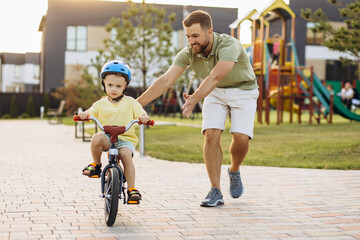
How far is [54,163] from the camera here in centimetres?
1038

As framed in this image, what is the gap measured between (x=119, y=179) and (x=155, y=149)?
8080mm

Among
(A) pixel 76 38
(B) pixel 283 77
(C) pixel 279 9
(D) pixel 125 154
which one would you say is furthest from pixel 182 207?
(A) pixel 76 38

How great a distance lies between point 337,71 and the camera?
48750 millimetres

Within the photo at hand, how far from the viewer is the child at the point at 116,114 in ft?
16.8

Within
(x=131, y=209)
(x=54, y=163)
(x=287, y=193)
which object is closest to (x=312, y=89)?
(x=54, y=163)

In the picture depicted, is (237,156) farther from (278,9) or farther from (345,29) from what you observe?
(278,9)

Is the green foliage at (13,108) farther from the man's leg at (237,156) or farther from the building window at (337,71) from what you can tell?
the man's leg at (237,156)

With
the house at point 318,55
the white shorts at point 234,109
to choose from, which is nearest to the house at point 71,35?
the house at point 318,55

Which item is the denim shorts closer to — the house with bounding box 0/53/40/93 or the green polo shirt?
the green polo shirt

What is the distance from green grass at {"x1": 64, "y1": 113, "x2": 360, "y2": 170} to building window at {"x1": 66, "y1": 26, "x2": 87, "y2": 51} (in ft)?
92.4

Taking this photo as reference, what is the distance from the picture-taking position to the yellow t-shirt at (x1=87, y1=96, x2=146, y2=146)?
203 inches

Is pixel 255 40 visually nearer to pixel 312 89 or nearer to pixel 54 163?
pixel 312 89

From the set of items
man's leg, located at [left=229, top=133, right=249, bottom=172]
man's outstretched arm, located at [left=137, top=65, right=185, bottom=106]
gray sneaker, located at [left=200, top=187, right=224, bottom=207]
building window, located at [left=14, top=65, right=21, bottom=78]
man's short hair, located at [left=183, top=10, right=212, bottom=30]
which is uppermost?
building window, located at [left=14, top=65, right=21, bottom=78]

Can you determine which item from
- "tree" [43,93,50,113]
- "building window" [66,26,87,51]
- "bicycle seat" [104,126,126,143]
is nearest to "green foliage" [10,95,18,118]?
"tree" [43,93,50,113]
